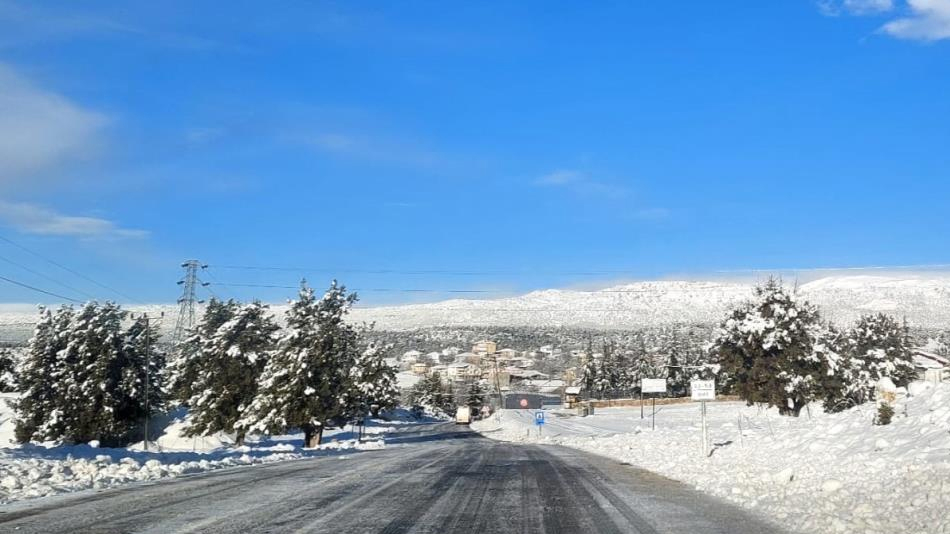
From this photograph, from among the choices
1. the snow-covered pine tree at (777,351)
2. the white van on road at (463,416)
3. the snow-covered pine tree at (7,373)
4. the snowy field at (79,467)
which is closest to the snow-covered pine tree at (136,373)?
the snowy field at (79,467)

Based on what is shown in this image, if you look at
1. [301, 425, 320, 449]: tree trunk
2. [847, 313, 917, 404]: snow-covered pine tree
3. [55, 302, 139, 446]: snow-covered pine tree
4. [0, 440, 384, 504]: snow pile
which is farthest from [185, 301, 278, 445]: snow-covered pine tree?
[847, 313, 917, 404]: snow-covered pine tree

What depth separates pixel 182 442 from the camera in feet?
206

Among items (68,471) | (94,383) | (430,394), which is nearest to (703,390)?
(68,471)

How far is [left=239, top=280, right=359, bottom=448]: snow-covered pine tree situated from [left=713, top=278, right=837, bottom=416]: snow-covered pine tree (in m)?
25.5

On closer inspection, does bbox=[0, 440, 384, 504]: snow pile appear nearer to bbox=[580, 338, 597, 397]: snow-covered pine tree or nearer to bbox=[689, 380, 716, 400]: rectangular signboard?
bbox=[689, 380, 716, 400]: rectangular signboard

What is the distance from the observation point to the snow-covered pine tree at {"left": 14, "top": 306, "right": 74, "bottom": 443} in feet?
206

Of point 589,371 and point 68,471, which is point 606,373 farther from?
point 68,471

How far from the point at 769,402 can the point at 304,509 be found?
4204cm

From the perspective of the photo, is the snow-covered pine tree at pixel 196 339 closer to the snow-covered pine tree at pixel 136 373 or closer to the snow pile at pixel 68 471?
the snow-covered pine tree at pixel 136 373

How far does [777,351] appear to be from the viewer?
48.7 m

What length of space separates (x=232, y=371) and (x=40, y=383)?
18.2 metres

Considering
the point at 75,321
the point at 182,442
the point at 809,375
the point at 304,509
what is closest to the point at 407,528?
the point at 304,509

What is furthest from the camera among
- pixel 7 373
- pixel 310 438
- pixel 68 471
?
pixel 7 373

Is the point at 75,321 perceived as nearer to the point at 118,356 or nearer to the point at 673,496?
the point at 118,356
